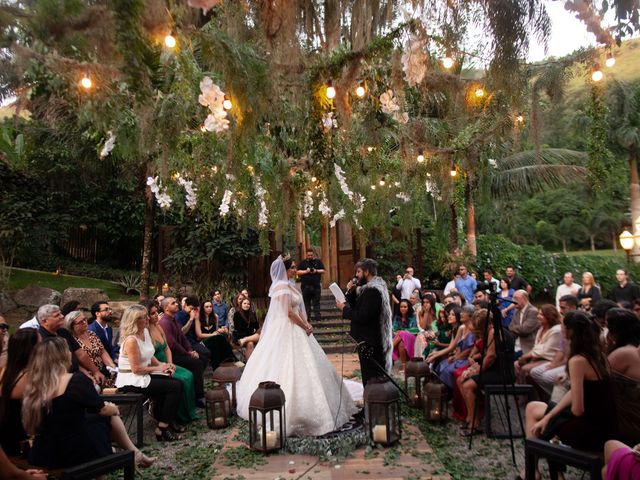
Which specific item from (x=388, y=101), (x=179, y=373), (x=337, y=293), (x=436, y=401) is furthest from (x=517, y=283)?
(x=179, y=373)

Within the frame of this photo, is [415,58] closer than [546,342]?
Yes

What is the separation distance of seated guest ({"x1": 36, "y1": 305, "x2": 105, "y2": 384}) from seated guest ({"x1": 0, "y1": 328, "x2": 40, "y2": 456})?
94cm

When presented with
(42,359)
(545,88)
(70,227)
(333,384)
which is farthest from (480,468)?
(70,227)

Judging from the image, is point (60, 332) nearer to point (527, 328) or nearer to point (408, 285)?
point (527, 328)

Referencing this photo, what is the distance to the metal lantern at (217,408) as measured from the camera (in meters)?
4.87

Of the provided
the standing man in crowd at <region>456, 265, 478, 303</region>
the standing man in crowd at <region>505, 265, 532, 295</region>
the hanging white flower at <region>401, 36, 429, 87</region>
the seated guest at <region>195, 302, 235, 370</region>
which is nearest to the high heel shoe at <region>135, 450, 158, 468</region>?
the seated guest at <region>195, 302, 235, 370</region>

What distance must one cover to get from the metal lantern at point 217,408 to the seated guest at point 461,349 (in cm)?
217

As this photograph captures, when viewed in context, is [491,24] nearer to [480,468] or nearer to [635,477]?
[635,477]

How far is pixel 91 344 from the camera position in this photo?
4863 millimetres

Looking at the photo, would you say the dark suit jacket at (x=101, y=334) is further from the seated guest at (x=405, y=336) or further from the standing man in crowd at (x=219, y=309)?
the seated guest at (x=405, y=336)

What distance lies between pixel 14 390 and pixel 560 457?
122 inches

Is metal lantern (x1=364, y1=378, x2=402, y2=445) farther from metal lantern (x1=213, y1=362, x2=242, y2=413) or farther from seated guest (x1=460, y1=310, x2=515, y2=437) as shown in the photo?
metal lantern (x1=213, y1=362, x2=242, y2=413)

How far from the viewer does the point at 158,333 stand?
5262 mm

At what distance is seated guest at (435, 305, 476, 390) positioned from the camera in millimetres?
4955
